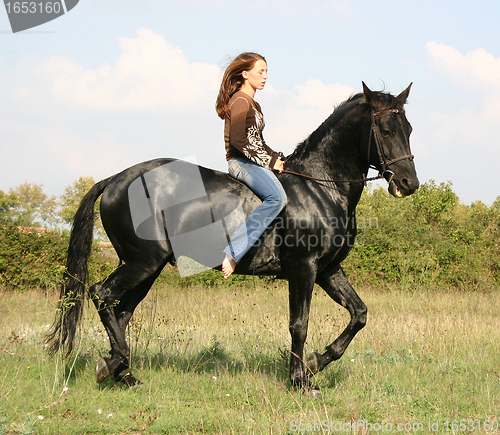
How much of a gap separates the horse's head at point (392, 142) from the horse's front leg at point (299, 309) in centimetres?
119

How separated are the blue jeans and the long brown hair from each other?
89 cm

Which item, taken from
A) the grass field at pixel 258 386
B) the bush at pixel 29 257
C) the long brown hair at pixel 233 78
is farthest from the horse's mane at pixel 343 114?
the bush at pixel 29 257

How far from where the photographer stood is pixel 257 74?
497 centimetres

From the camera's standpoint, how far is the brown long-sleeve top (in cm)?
479

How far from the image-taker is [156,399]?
14.8 feet

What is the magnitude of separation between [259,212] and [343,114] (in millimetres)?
1406

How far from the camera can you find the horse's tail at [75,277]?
4926 millimetres

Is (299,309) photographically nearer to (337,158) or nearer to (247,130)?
(337,158)

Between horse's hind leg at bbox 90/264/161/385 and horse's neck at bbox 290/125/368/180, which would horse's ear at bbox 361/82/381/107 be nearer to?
horse's neck at bbox 290/125/368/180

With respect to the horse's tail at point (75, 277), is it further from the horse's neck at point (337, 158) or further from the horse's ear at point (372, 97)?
the horse's ear at point (372, 97)

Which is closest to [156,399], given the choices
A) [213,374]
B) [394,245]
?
[213,374]

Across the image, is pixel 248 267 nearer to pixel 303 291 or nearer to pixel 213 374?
pixel 303 291

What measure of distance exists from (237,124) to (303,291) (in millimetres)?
1846

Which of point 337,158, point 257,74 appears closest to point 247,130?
point 257,74
